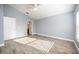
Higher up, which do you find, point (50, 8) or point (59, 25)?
point (50, 8)

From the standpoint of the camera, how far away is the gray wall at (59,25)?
2.48 metres

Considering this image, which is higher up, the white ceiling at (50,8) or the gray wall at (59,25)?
the white ceiling at (50,8)

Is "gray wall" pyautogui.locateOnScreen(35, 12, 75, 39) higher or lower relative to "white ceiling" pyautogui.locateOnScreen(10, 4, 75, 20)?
lower

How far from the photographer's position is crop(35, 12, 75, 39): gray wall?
248 centimetres

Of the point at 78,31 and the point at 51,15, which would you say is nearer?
the point at 78,31

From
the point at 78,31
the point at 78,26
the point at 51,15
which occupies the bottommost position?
the point at 78,31

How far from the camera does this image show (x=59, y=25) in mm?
2783
